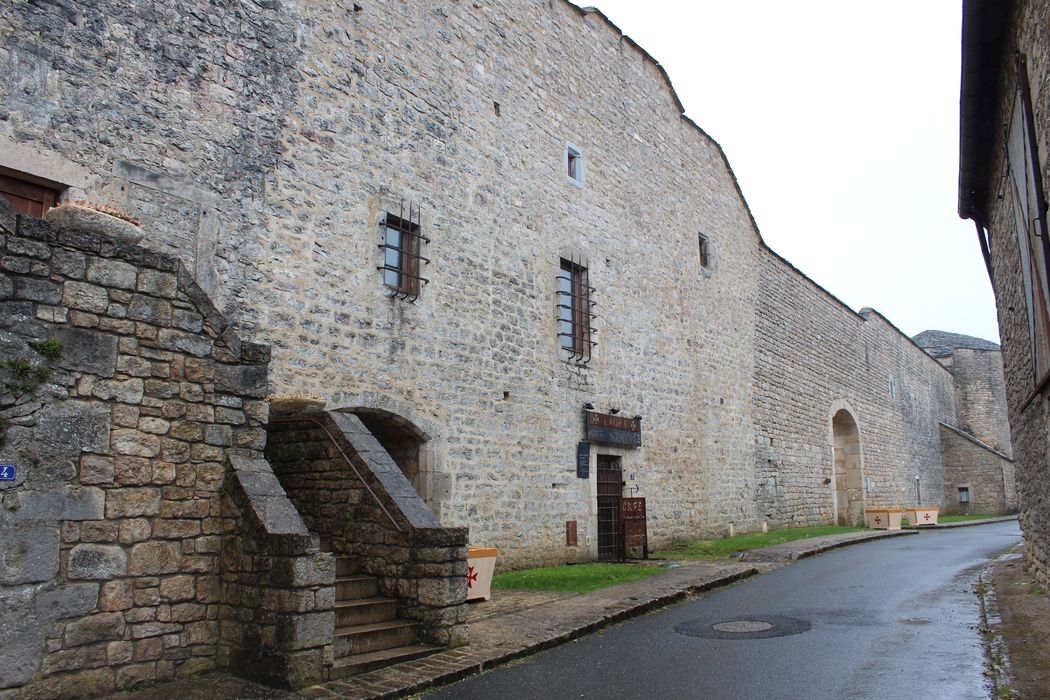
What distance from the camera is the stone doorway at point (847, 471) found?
2377 cm

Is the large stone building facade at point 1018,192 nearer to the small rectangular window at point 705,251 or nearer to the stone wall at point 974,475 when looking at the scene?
the small rectangular window at point 705,251

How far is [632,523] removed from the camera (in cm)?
1345

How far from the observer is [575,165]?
14062 mm

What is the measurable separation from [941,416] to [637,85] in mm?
29451

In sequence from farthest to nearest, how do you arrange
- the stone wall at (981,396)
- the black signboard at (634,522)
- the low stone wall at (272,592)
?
the stone wall at (981,396)
the black signboard at (634,522)
the low stone wall at (272,592)

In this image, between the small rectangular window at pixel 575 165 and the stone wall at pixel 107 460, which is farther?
the small rectangular window at pixel 575 165

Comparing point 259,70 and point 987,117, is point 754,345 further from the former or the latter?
point 259,70

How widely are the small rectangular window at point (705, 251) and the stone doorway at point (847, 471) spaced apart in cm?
928

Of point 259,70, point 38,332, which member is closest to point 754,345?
point 259,70

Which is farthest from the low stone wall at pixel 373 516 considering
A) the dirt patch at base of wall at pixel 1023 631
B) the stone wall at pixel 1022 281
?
the stone wall at pixel 1022 281

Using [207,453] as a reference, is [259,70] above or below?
above

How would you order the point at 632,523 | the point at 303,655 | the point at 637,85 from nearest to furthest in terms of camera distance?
the point at 303,655, the point at 632,523, the point at 637,85

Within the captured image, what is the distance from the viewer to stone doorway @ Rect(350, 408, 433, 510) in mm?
10000

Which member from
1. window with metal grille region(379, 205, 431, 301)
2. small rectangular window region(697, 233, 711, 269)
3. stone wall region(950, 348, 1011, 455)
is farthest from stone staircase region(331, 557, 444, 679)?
stone wall region(950, 348, 1011, 455)
